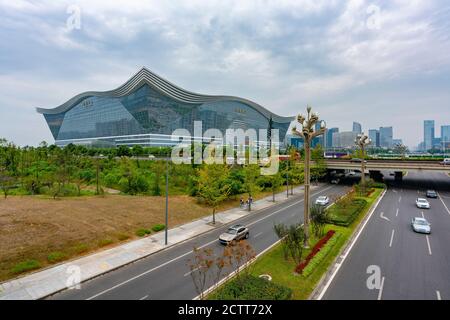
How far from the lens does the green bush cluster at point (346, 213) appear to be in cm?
2541

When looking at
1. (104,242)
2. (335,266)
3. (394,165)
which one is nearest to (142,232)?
(104,242)

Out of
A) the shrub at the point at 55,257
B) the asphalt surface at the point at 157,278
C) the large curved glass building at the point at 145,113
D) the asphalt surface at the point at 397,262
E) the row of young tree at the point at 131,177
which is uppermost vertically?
the large curved glass building at the point at 145,113

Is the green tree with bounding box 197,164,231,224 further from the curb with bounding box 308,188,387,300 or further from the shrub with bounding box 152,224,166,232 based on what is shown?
the curb with bounding box 308,188,387,300

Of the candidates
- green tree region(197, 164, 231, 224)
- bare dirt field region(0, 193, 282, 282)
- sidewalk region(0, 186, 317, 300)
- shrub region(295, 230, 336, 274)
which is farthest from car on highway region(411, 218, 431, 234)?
bare dirt field region(0, 193, 282, 282)

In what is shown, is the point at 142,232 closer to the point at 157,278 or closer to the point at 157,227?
the point at 157,227

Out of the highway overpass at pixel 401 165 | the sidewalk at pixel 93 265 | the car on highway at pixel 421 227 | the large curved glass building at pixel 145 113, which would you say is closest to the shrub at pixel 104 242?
the sidewalk at pixel 93 265

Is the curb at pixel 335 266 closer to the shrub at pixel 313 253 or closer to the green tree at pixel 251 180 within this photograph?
the shrub at pixel 313 253

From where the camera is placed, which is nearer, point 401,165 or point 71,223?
point 71,223

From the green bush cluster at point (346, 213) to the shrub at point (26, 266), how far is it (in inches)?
969

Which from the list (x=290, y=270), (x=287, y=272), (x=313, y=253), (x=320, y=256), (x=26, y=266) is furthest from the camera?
(x=313, y=253)

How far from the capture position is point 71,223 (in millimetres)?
23938

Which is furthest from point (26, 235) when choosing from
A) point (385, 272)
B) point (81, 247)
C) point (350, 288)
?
point (385, 272)

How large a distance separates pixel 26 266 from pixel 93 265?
13.2 feet

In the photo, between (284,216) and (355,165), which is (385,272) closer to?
(284,216)
